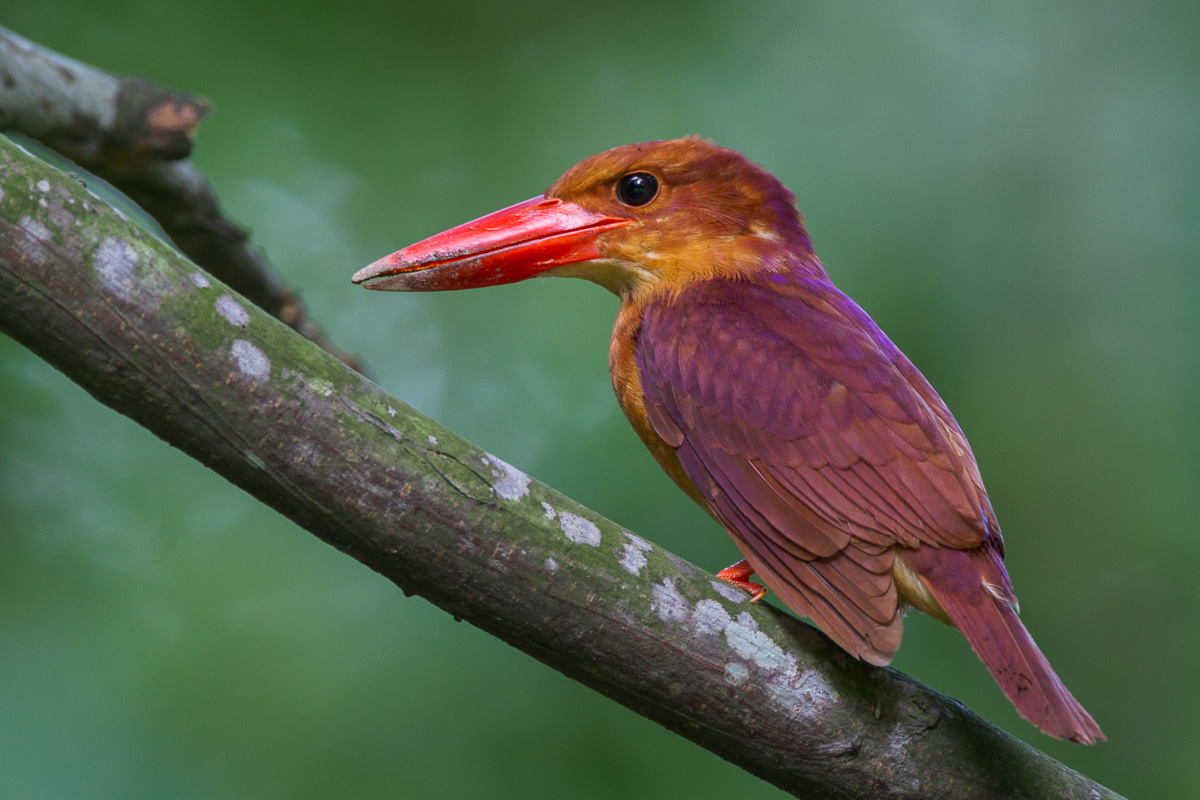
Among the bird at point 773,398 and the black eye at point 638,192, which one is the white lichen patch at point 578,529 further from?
the black eye at point 638,192

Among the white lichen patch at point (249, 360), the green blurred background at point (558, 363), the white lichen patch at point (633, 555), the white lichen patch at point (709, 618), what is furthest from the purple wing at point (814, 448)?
the green blurred background at point (558, 363)

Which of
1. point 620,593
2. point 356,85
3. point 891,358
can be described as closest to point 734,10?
point 356,85

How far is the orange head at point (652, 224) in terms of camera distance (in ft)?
5.96

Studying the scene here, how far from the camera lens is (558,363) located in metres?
3.05

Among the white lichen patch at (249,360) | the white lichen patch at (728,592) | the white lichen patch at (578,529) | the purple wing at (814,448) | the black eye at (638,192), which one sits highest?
the black eye at (638,192)

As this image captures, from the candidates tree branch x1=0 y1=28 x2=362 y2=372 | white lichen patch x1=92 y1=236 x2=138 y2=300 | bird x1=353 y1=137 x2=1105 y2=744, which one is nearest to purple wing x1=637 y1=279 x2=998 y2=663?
bird x1=353 y1=137 x2=1105 y2=744

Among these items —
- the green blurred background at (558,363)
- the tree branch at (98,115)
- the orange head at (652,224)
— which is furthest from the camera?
the green blurred background at (558,363)

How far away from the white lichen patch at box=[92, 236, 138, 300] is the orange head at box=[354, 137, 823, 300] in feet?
2.62

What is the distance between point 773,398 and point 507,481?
482mm

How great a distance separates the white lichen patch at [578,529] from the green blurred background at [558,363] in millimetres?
1617

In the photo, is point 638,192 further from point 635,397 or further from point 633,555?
point 633,555

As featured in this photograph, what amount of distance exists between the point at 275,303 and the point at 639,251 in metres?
1.20

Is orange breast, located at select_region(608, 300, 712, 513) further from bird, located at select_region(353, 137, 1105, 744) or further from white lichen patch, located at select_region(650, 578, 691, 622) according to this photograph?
white lichen patch, located at select_region(650, 578, 691, 622)

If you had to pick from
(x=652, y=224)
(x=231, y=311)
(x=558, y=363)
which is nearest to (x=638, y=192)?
(x=652, y=224)
